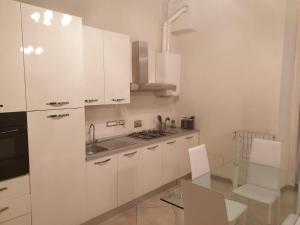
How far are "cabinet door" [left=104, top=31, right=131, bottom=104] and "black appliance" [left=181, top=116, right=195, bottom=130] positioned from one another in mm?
1276

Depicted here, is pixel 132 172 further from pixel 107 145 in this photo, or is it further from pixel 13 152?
pixel 13 152

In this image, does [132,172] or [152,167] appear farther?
[152,167]

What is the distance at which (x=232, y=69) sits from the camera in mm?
3527

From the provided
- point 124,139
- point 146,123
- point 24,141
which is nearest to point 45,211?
point 24,141

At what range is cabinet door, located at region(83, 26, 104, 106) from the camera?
2.56 m

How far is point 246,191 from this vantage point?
2.42 m

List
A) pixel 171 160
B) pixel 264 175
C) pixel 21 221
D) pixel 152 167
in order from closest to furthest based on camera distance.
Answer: pixel 21 221, pixel 264 175, pixel 152 167, pixel 171 160

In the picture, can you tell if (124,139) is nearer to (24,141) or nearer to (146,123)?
(146,123)

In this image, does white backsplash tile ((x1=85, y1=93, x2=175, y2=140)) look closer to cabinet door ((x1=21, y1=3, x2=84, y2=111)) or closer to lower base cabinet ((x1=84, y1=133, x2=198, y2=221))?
lower base cabinet ((x1=84, y1=133, x2=198, y2=221))

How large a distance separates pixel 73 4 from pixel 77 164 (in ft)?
5.90

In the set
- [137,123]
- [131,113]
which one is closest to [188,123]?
[137,123]

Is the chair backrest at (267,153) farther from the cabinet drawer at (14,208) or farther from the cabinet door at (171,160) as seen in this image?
the cabinet drawer at (14,208)

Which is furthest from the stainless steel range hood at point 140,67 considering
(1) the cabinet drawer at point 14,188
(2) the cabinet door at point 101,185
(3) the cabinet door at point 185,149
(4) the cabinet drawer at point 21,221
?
(4) the cabinet drawer at point 21,221

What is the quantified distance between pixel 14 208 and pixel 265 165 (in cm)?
244
